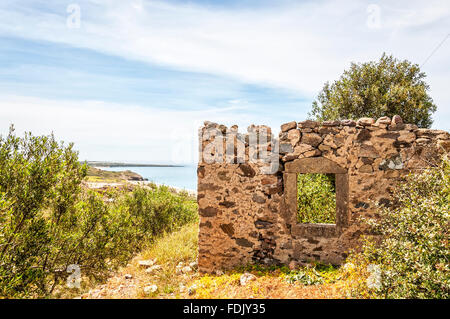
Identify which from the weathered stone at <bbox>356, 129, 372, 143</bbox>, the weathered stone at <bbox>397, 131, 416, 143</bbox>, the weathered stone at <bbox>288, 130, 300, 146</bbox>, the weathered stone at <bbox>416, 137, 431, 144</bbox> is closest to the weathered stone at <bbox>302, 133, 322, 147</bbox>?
the weathered stone at <bbox>288, 130, 300, 146</bbox>

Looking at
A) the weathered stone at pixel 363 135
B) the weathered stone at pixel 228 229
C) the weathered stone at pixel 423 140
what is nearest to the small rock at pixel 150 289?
the weathered stone at pixel 228 229

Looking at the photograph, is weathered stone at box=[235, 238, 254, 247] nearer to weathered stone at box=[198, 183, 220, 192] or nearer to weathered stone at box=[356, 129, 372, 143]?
weathered stone at box=[198, 183, 220, 192]

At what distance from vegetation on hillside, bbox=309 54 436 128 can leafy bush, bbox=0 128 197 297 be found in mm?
10558

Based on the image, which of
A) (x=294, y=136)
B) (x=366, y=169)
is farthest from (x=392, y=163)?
(x=294, y=136)

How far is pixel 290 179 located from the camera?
5.96m

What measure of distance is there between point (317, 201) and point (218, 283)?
196 inches

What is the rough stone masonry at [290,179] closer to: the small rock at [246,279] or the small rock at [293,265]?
the small rock at [293,265]

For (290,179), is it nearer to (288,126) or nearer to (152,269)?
(288,126)

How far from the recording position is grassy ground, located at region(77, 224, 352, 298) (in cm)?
467

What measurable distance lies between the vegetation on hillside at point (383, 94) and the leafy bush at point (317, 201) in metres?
4.49

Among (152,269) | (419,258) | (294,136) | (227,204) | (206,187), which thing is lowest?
(152,269)

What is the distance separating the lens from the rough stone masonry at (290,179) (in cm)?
583
